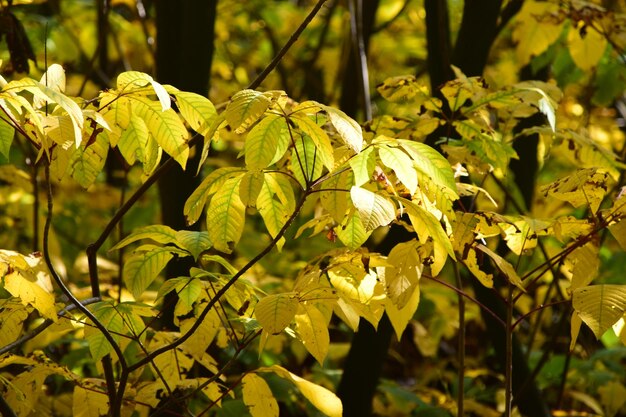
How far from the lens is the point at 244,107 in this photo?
1.01m

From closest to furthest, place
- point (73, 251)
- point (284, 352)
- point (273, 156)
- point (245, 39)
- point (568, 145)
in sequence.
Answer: point (273, 156) < point (568, 145) < point (284, 352) < point (73, 251) < point (245, 39)

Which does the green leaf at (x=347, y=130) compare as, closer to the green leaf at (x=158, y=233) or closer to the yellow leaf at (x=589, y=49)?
the green leaf at (x=158, y=233)

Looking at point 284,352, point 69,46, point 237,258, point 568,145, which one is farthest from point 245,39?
point 568,145

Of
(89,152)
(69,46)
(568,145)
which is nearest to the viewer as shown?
(89,152)

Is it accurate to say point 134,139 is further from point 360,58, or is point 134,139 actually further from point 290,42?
point 360,58

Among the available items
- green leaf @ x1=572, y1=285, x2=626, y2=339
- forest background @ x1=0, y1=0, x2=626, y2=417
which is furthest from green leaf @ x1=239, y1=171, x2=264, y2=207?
green leaf @ x1=572, y1=285, x2=626, y2=339

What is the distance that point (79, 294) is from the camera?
214 cm

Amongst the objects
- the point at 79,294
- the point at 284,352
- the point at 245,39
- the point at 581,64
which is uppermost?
the point at 581,64

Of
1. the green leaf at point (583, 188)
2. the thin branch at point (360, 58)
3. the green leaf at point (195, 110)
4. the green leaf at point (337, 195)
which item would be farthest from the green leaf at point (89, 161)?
the thin branch at point (360, 58)

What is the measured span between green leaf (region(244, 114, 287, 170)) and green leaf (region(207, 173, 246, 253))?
11 cm

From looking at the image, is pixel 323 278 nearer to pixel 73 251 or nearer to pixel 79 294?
pixel 79 294

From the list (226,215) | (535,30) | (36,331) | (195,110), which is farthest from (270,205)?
(535,30)

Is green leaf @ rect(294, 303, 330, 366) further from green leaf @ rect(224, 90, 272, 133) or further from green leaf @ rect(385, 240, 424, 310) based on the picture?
green leaf @ rect(224, 90, 272, 133)

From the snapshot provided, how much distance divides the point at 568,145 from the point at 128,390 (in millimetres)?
1076
